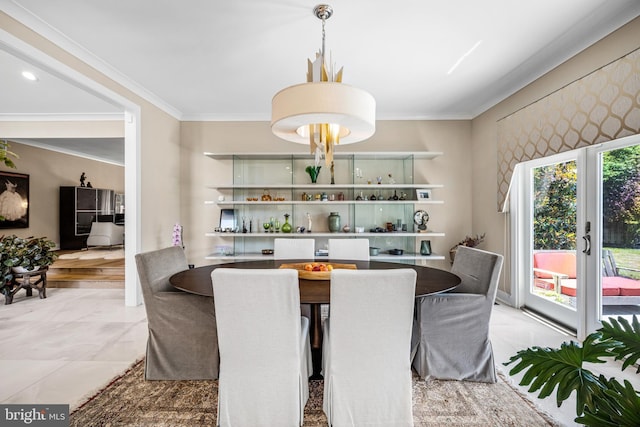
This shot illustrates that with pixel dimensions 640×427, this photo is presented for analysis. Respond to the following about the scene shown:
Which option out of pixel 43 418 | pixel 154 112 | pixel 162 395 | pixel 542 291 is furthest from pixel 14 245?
pixel 542 291

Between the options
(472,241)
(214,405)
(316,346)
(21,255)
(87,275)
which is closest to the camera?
(214,405)

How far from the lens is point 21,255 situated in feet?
12.7

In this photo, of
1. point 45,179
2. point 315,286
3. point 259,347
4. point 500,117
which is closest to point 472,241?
point 500,117

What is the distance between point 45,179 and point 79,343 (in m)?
5.91

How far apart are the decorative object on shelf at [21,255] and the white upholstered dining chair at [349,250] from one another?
3.88 m

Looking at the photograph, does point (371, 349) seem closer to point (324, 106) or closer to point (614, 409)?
point (614, 409)

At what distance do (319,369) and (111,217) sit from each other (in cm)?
833

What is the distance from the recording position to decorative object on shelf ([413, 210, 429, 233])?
14.5 ft

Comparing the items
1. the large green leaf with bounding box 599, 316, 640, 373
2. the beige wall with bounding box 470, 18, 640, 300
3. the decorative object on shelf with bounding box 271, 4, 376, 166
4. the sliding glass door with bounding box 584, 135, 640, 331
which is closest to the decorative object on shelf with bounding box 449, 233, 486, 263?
the beige wall with bounding box 470, 18, 640, 300

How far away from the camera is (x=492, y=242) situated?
4062 millimetres

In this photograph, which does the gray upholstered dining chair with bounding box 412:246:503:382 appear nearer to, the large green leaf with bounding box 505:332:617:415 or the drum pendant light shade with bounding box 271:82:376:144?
the large green leaf with bounding box 505:332:617:415

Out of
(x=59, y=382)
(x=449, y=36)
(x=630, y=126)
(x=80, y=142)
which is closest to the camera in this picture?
(x=59, y=382)

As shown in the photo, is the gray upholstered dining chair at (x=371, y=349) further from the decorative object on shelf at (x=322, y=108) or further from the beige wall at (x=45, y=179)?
the beige wall at (x=45, y=179)

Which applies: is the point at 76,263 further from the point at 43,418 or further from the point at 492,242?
the point at 492,242
